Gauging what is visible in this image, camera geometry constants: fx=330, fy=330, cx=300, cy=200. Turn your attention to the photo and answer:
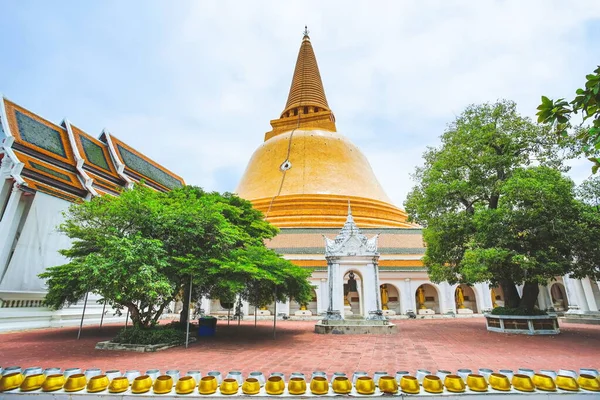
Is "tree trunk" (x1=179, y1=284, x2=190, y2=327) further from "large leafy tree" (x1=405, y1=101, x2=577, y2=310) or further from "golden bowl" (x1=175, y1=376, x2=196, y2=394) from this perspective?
"large leafy tree" (x1=405, y1=101, x2=577, y2=310)

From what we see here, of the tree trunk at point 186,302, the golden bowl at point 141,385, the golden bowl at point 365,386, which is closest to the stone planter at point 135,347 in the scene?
the tree trunk at point 186,302

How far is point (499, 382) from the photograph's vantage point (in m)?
3.62

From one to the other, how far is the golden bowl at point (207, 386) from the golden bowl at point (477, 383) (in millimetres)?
2830

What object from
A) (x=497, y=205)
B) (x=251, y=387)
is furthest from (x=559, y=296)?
(x=251, y=387)

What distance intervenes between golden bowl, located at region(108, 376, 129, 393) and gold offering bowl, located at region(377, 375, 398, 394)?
289cm

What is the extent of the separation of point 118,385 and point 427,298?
60.9ft

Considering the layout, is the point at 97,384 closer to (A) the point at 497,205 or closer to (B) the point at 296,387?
(B) the point at 296,387

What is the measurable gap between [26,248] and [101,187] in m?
4.36

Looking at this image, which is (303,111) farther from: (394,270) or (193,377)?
(193,377)

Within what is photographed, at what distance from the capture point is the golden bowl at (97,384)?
145 inches

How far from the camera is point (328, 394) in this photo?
11.9 ft

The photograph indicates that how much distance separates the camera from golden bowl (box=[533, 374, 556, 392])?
3.54 meters

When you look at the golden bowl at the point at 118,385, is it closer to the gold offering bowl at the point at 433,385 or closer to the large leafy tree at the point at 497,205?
the gold offering bowl at the point at 433,385

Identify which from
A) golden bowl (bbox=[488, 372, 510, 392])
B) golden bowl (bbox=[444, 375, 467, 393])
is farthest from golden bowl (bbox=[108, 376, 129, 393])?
golden bowl (bbox=[488, 372, 510, 392])
